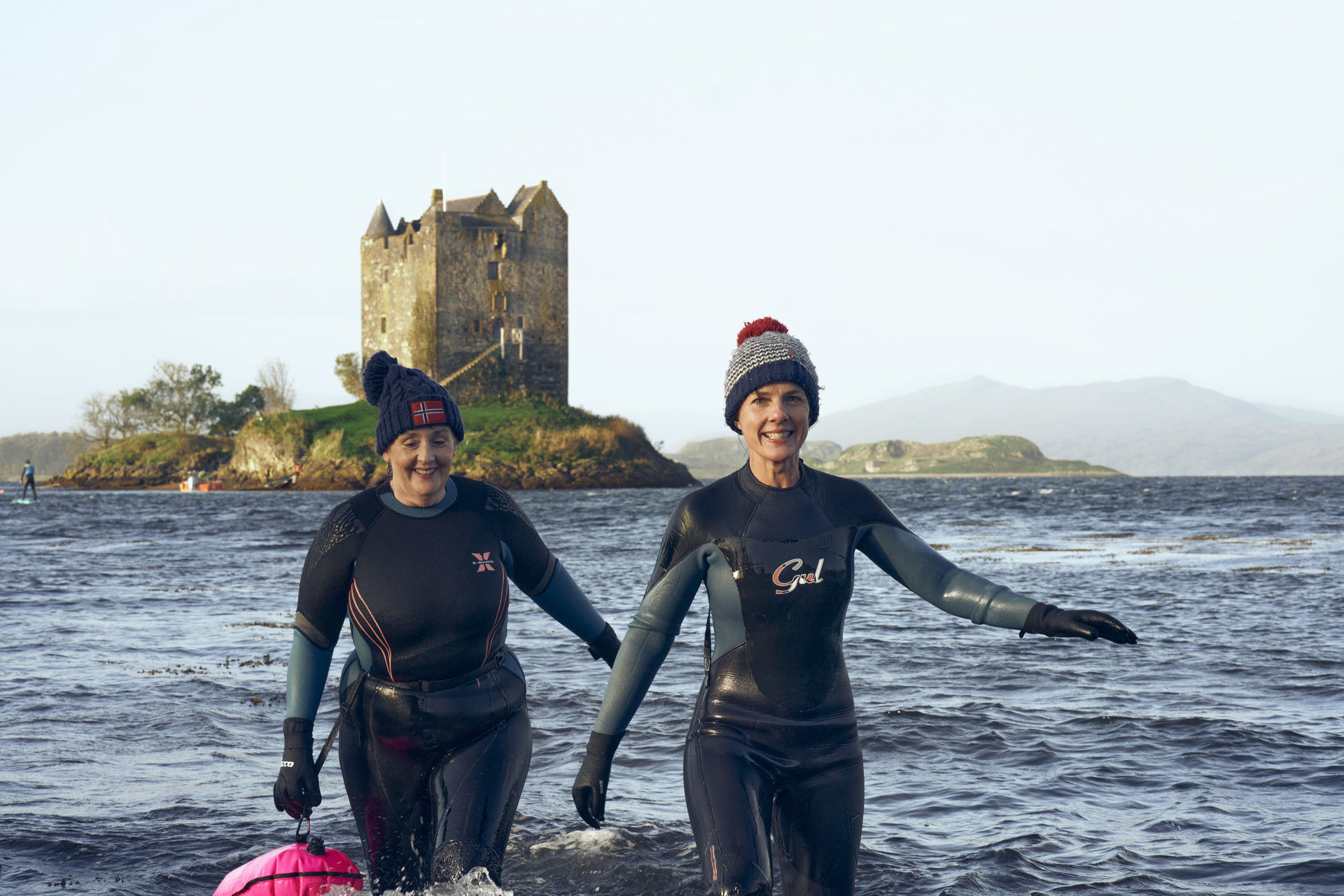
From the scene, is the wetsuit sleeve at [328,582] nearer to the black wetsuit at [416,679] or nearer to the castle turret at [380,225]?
the black wetsuit at [416,679]

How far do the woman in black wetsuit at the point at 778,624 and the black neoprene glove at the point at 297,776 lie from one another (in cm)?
103

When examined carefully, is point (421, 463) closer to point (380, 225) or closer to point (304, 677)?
point (304, 677)

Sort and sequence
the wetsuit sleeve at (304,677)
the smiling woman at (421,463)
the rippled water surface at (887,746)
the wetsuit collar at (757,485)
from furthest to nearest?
the rippled water surface at (887,746) → the smiling woman at (421,463) → the wetsuit sleeve at (304,677) → the wetsuit collar at (757,485)

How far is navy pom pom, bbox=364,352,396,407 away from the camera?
4.62 m

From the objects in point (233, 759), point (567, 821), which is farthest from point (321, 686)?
point (233, 759)

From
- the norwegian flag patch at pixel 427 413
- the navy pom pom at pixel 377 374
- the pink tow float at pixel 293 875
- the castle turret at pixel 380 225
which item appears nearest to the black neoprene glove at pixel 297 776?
the pink tow float at pixel 293 875

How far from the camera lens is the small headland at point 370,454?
258 ft

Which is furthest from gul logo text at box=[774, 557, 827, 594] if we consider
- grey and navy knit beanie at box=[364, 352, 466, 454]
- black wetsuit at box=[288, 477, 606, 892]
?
grey and navy knit beanie at box=[364, 352, 466, 454]

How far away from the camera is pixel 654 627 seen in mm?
4090

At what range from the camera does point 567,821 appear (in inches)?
281

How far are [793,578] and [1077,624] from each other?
3.08 ft

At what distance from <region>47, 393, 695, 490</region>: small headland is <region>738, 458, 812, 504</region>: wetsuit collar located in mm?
71836

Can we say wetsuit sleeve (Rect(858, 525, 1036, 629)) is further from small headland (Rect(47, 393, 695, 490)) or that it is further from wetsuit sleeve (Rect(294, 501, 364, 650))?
small headland (Rect(47, 393, 695, 490))

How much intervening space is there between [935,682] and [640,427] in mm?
78864
